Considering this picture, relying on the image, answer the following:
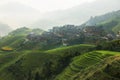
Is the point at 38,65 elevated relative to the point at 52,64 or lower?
lower

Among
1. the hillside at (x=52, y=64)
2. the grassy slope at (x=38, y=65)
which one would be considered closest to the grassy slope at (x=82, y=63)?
the hillside at (x=52, y=64)

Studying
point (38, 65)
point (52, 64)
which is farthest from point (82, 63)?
point (38, 65)

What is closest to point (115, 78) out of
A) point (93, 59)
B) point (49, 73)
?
point (93, 59)

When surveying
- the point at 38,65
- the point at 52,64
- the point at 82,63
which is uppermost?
the point at 82,63

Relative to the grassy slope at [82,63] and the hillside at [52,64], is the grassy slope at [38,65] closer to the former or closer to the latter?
the hillside at [52,64]

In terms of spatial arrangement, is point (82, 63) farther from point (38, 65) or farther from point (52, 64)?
point (38, 65)

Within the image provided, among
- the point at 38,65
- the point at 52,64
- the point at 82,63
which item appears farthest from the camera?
the point at 38,65

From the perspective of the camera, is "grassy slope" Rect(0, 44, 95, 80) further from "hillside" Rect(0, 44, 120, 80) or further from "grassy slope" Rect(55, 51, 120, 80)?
"grassy slope" Rect(55, 51, 120, 80)

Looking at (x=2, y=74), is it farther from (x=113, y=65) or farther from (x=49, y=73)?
(x=113, y=65)
